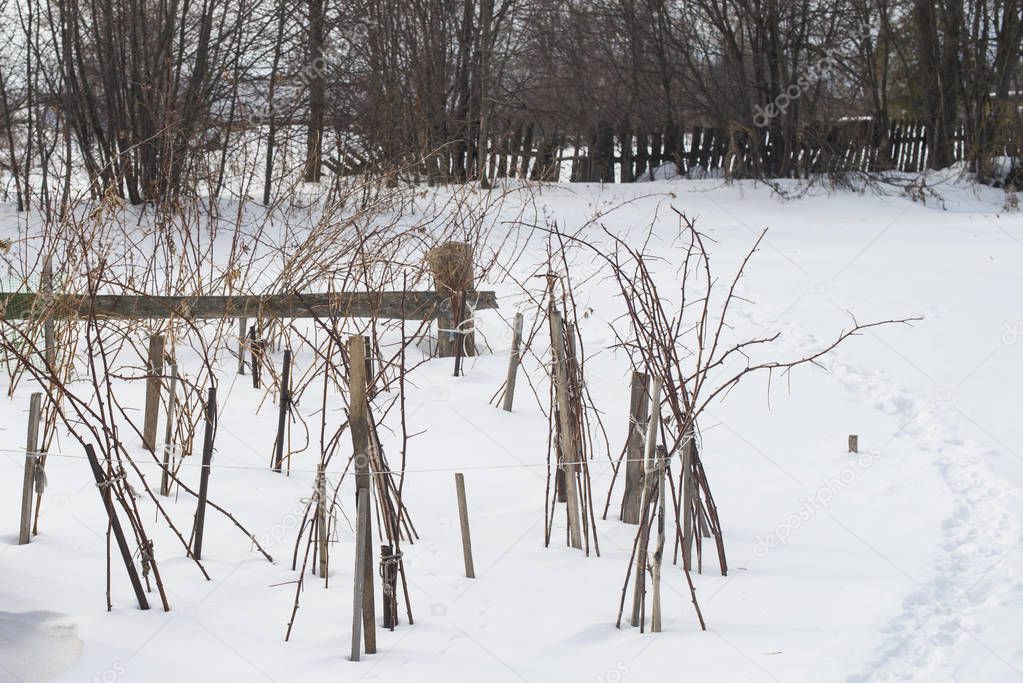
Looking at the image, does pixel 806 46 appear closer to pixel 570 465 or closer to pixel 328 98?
pixel 328 98

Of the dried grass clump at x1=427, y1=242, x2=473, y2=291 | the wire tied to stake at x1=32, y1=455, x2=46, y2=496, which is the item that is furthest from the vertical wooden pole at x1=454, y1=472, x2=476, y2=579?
the dried grass clump at x1=427, y1=242, x2=473, y2=291

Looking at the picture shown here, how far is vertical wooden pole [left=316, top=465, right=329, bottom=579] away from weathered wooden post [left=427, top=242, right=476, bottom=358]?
269 cm

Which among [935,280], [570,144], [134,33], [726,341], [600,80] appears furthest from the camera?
[600,80]

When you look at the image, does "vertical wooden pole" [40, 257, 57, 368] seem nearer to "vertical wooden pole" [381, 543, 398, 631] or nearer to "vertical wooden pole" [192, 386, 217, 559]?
"vertical wooden pole" [192, 386, 217, 559]

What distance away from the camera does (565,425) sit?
297cm

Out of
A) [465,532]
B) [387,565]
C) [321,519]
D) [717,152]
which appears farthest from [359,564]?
[717,152]

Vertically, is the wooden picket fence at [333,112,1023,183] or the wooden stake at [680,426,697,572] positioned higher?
the wooden picket fence at [333,112,1023,183]

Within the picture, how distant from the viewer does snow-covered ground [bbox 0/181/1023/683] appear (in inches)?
94.1

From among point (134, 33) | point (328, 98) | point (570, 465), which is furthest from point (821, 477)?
point (328, 98)

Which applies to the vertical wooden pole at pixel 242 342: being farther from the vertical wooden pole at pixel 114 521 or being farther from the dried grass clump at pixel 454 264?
the vertical wooden pole at pixel 114 521

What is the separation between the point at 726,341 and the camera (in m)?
5.97

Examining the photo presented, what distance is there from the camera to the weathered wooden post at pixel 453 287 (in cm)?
547

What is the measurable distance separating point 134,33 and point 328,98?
299cm

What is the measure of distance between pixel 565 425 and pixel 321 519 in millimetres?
792
